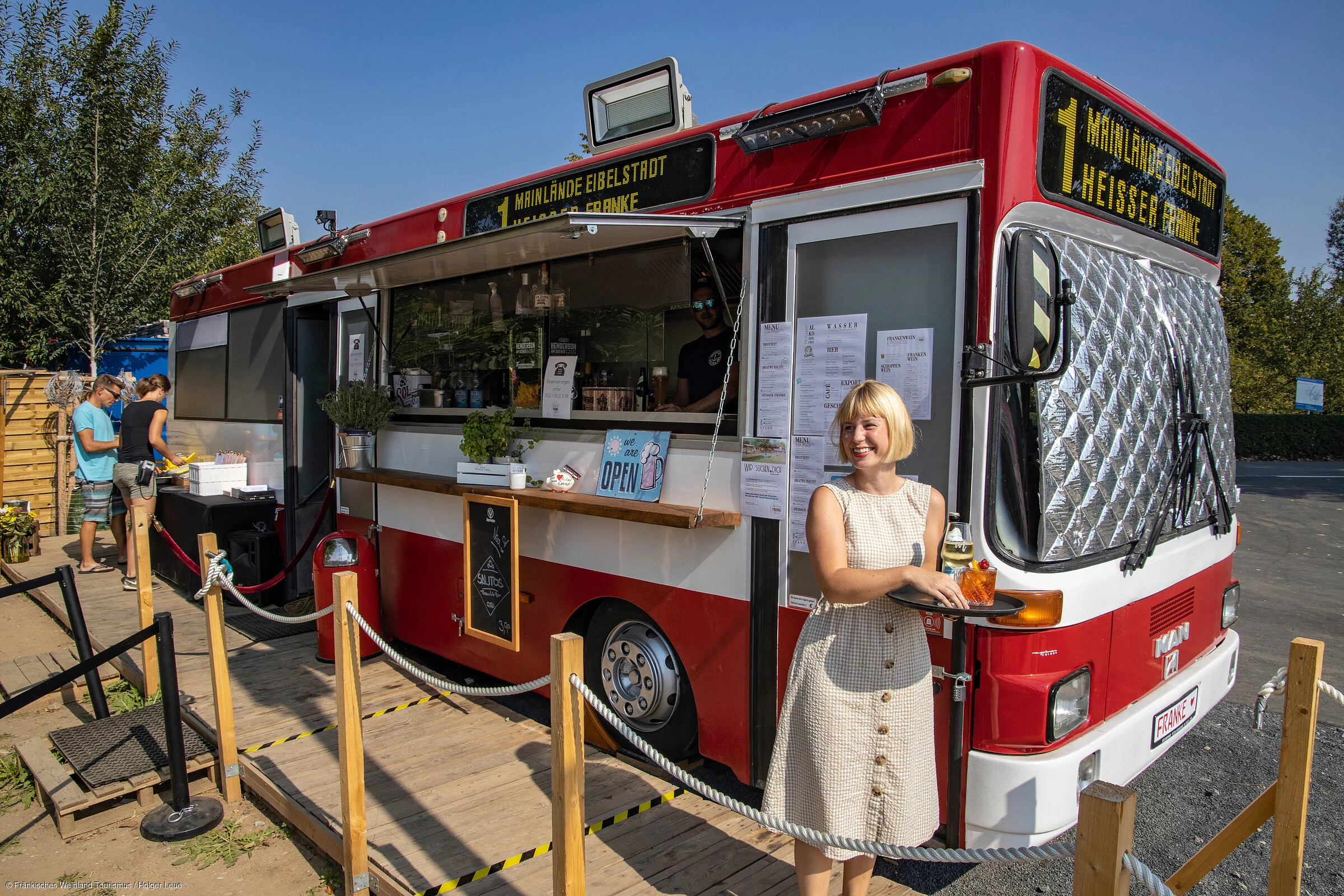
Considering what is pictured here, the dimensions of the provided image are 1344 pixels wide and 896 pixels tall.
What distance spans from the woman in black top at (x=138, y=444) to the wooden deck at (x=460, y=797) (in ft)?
11.2

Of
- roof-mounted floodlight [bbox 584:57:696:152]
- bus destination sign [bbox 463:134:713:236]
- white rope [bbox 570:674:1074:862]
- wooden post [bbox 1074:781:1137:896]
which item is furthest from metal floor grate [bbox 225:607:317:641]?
wooden post [bbox 1074:781:1137:896]

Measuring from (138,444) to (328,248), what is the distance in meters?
3.95

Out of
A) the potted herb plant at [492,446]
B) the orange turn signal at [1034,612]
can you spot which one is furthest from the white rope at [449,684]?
the orange turn signal at [1034,612]

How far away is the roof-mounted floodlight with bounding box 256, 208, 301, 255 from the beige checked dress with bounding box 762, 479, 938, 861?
6.23 m

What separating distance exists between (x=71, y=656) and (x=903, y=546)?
6.64 metres

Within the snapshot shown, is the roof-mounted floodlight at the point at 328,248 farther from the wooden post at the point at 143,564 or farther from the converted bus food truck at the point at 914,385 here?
the wooden post at the point at 143,564

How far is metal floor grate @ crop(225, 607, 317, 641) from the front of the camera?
632 cm

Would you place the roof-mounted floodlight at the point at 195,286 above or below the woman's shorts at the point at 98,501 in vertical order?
above

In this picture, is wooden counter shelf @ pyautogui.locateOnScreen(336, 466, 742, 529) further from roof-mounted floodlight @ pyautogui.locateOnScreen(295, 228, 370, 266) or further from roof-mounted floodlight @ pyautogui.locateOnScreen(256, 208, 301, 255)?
roof-mounted floodlight @ pyautogui.locateOnScreen(256, 208, 301, 255)

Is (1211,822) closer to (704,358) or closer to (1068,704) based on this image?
(1068,704)

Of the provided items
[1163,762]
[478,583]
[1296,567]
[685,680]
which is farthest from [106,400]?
[1296,567]

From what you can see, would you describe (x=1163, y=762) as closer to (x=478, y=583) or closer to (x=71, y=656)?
(x=478, y=583)

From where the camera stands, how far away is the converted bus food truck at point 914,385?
275 centimetres

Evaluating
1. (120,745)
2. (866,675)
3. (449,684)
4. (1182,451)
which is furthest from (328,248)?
(1182,451)
